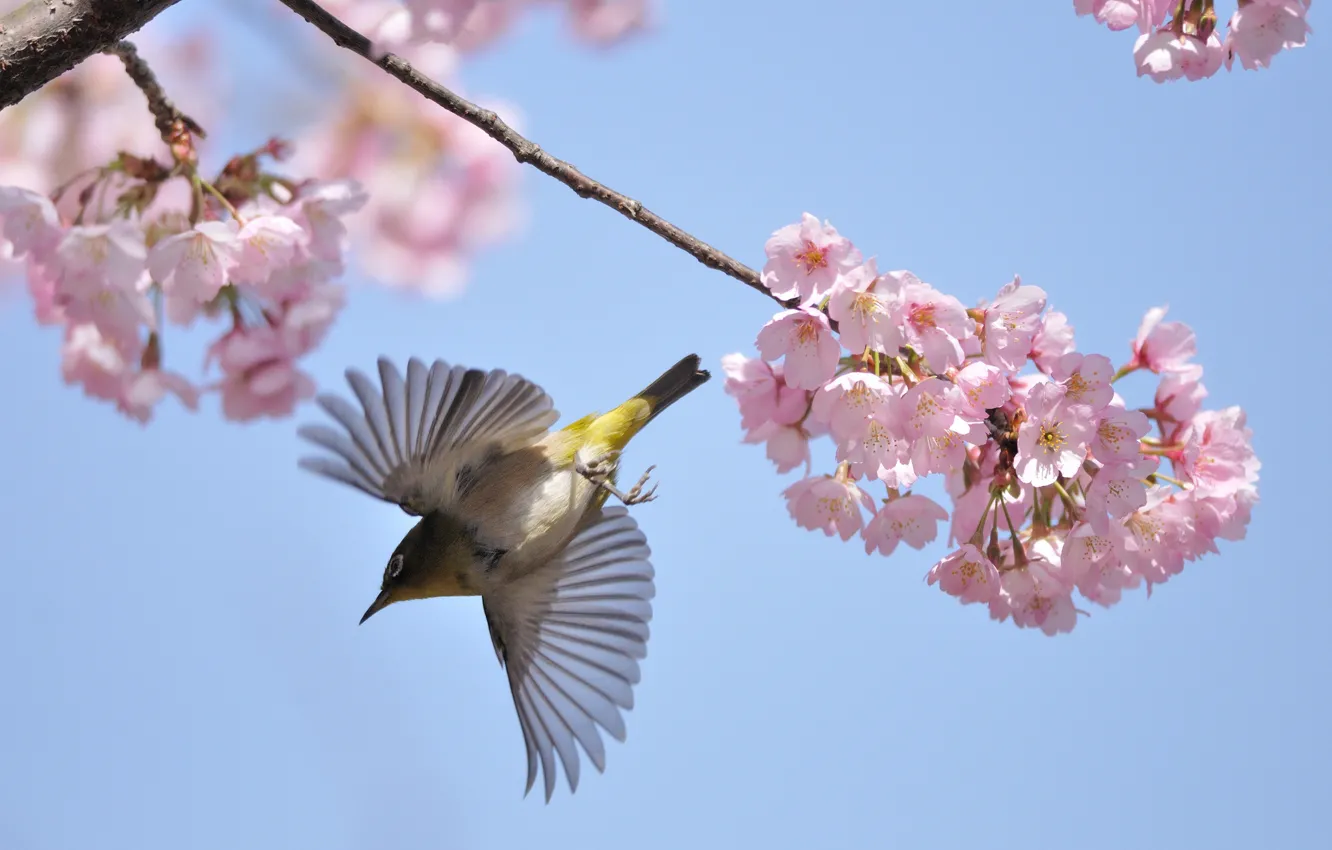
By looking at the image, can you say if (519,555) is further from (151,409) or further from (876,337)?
(876,337)

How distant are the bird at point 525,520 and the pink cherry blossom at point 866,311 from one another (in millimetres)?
869

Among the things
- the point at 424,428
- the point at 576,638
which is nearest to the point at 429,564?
the point at 424,428

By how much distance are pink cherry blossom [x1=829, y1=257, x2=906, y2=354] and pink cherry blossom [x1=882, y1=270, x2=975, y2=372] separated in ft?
0.08

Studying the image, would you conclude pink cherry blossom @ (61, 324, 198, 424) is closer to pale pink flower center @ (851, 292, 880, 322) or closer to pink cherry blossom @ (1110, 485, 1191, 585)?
pale pink flower center @ (851, 292, 880, 322)

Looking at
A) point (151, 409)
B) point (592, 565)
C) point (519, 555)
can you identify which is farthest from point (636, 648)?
point (151, 409)

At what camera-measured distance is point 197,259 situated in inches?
114

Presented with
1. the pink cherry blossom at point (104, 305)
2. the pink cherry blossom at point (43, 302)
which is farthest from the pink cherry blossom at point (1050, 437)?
the pink cherry blossom at point (43, 302)

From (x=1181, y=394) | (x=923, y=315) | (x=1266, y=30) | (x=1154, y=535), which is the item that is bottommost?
(x=1154, y=535)

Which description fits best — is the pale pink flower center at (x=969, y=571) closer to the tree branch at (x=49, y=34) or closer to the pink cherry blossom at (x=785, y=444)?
the pink cherry blossom at (x=785, y=444)

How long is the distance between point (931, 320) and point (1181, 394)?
1048mm

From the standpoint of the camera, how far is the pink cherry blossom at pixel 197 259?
285cm

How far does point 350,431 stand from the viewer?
3.48 metres

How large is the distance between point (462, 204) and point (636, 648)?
1827 mm

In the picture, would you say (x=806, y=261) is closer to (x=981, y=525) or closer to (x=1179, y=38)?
(x=981, y=525)
